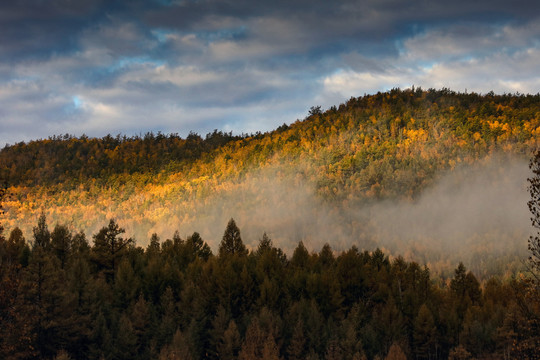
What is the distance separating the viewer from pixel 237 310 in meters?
98.9

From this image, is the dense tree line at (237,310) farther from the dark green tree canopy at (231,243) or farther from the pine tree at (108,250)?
the dark green tree canopy at (231,243)

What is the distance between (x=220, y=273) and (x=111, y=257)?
19.5 meters

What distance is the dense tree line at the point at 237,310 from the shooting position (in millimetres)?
74000

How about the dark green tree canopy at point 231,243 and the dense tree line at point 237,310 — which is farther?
the dark green tree canopy at point 231,243

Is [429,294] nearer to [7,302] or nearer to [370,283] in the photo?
[370,283]

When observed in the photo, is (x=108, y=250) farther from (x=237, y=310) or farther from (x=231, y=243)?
(x=231, y=243)

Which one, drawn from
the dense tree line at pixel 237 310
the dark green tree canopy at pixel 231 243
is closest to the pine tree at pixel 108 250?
the dense tree line at pixel 237 310

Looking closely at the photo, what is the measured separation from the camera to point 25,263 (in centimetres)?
9862

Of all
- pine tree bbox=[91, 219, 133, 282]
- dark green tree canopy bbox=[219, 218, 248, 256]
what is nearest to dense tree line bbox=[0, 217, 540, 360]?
pine tree bbox=[91, 219, 133, 282]

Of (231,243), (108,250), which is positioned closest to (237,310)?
(108,250)

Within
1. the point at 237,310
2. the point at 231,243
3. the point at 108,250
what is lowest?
the point at 237,310

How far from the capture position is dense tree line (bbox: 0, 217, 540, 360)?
74.0 m

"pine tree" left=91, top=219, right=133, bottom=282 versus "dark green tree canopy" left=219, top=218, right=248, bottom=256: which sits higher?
"pine tree" left=91, top=219, right=133, bottom=282

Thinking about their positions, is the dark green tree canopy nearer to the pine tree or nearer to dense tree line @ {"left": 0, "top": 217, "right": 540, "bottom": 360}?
dense tree line @ {"left": 0, "top": 217, "right": 540, "bottom": 360}
